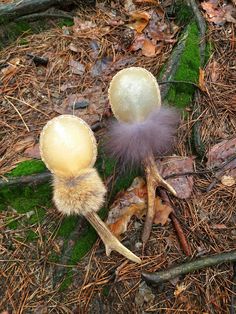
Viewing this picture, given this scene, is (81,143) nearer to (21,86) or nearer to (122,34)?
(21,86)

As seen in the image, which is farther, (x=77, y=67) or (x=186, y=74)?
(x=77, y=67)

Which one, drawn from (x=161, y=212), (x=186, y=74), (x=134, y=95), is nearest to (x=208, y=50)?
(x=186, y=74)

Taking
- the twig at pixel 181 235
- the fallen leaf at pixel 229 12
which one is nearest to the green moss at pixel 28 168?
the twig at pixel 181 235

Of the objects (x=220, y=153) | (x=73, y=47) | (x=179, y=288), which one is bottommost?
(x=179, y=288)

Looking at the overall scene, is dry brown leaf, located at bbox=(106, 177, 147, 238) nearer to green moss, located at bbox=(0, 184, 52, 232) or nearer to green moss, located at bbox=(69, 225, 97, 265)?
green moss, located at bbox=(69, 225, 97, 265)

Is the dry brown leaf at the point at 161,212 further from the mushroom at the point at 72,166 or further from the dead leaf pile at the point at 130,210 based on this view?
the mushroom at the point at 72,166

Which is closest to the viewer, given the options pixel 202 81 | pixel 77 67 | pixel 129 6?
pixel 202 81

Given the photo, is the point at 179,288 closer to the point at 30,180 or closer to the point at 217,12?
the point at 30,180
